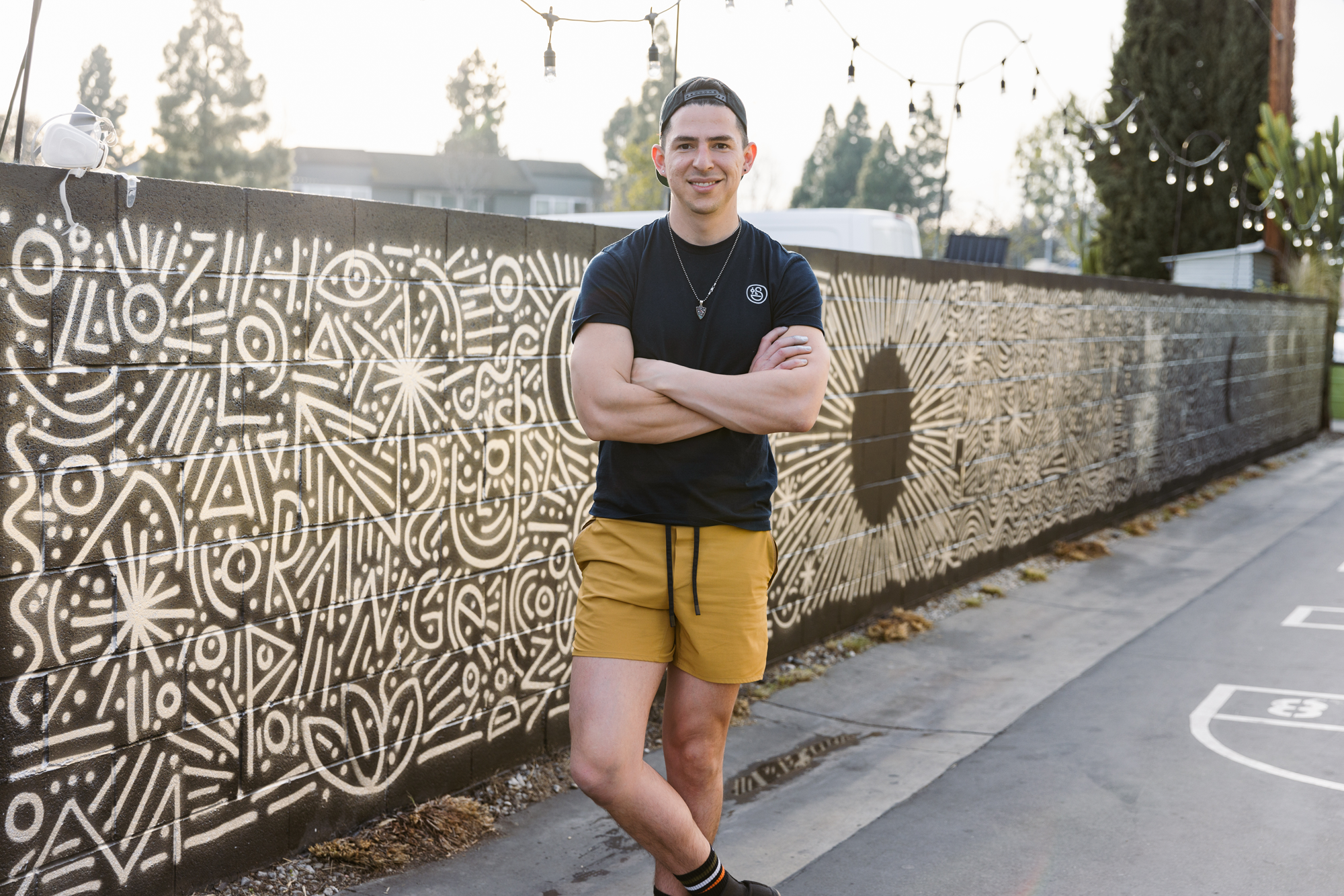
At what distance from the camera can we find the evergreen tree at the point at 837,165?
80062 millimetres

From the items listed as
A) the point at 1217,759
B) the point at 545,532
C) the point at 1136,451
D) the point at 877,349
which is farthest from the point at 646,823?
the point at 1136,451

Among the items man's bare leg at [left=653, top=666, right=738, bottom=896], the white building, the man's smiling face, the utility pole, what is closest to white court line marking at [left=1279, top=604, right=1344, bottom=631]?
man's bare leg at [left=653, top=666, right=738, bottom=896]

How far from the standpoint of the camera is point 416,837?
12.3 feet

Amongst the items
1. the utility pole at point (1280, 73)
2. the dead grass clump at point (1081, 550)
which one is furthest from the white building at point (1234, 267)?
the dead grass clump at point (1081, 550)

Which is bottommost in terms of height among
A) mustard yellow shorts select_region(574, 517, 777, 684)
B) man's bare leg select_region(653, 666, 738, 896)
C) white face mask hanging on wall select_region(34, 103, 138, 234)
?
man's bare leg select_region(653, 666, 738, 896)

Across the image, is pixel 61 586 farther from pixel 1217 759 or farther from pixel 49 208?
pixel 1217 759

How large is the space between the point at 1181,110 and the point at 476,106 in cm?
4775

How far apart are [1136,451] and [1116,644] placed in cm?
473

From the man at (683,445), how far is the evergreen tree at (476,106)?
6531 centimetres

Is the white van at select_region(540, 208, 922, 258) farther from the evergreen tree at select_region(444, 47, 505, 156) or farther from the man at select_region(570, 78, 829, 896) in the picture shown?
the evergreen tree at select_region(444, 47, 505, 156)

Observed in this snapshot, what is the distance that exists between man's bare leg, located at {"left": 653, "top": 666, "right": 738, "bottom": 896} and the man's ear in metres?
1.20

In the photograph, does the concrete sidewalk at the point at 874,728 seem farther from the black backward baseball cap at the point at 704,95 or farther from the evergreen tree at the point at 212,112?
the evergreen tree at the point at 212,112

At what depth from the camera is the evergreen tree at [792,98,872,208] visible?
80.1m

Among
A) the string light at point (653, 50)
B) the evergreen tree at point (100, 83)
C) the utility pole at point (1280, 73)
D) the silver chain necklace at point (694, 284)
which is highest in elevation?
the evergreen tree at point (100, 83)
